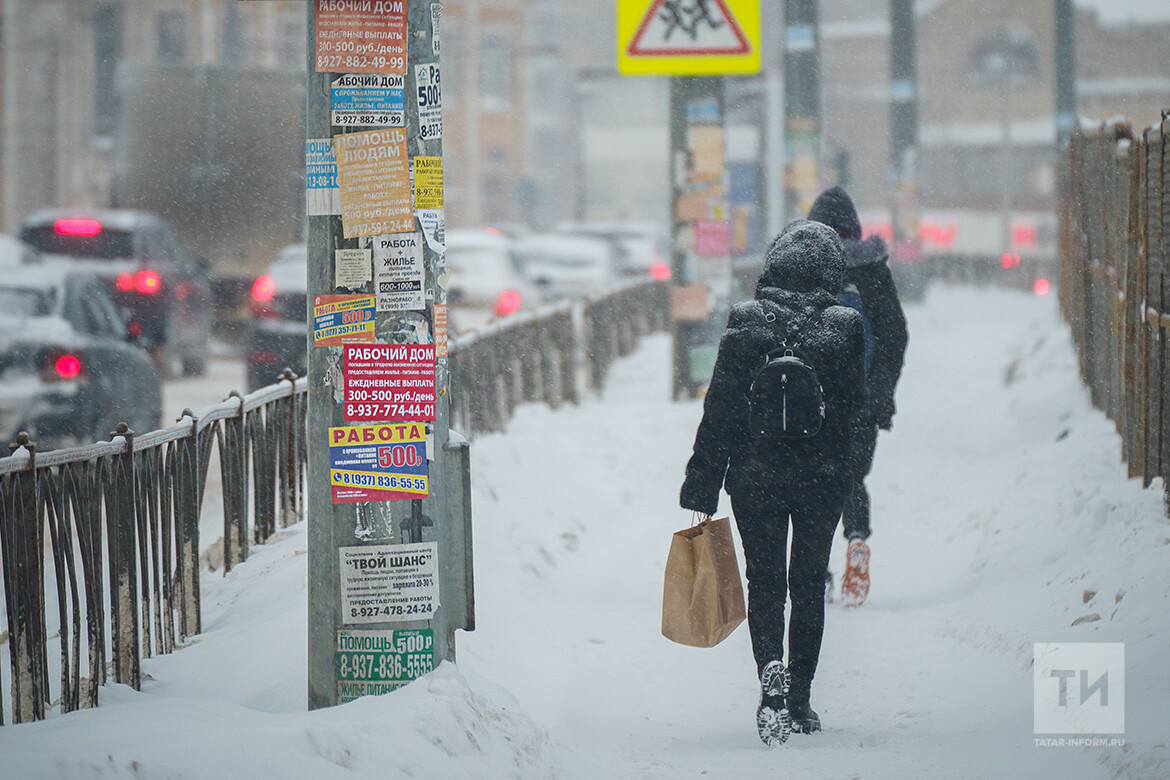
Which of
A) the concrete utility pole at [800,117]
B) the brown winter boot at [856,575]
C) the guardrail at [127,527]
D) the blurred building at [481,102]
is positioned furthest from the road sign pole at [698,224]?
the blurred building at [481,102]

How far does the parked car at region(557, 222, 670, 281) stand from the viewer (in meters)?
25.5

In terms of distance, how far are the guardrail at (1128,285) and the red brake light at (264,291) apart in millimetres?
7778

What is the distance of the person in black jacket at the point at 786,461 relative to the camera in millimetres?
4816

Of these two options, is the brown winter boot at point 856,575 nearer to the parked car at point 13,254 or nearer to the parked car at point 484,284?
the parked car at point 13,254

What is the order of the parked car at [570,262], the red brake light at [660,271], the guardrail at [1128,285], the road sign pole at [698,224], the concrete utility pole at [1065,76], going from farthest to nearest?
the concrete utility pole at [1065,76], the parked car at [570,262], the red brake light at [660,271], the road sign pole at [698,224], the guardrail at [1128,285]

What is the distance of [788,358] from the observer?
15.5 ft

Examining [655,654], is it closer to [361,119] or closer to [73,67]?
[361,119]

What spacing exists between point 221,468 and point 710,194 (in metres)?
6.61

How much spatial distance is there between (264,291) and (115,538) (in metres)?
9.80

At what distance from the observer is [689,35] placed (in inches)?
406

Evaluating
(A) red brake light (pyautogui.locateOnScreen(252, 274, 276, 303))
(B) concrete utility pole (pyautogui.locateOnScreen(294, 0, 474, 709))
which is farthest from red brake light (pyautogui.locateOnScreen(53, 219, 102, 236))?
(B) concrete utility pole (pyautogui.locateOnScreen(294, 0, 474, 709))

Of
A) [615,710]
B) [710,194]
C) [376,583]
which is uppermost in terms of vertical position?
[710,194]

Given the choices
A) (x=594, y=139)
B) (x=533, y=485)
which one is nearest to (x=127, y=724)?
(x=533, y=485)

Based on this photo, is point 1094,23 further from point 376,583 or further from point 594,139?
point 376,583
